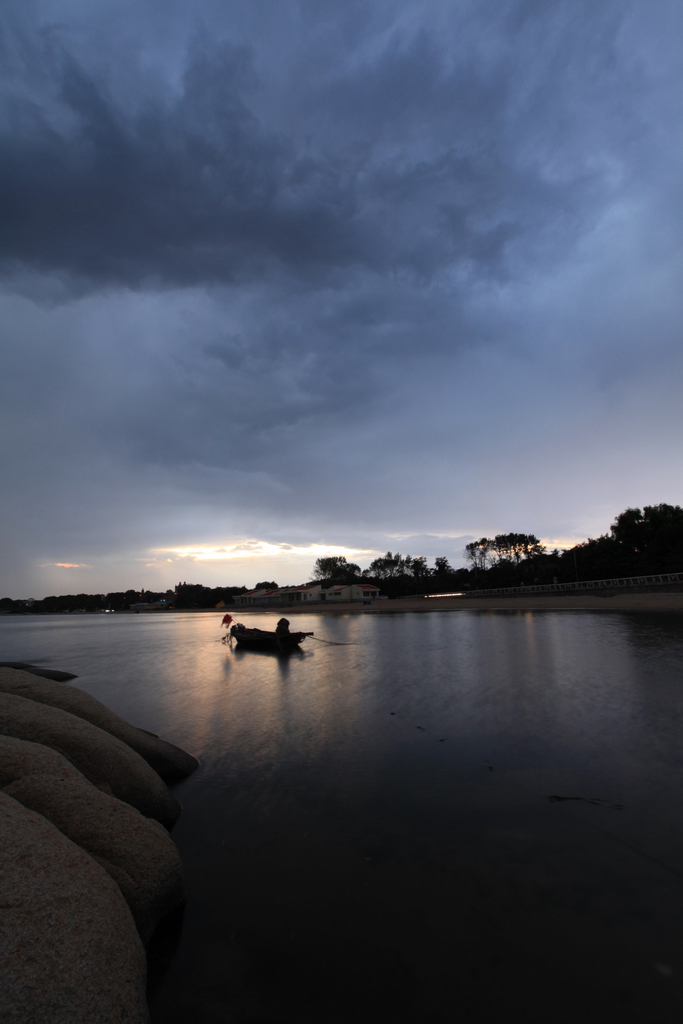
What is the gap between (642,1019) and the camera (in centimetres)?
349

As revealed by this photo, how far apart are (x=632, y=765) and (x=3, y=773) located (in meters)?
9.65

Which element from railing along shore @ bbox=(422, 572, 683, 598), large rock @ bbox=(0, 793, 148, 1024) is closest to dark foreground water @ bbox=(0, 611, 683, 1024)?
large rock @ bbox=(0, 793, 148, 1024)

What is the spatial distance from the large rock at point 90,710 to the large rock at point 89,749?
124 centimetres

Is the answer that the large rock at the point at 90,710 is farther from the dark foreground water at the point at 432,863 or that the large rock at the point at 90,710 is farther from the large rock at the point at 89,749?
the large rock at the point at 89,749

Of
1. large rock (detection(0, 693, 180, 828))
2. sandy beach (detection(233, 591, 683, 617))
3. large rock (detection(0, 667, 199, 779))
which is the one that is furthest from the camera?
sandy beach (detection(233, 591, 683, 617))

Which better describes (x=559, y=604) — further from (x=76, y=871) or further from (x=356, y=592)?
(x=76, y=871)

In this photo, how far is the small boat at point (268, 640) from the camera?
1211 inches

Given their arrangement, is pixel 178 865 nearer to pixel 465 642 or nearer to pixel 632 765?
pixel 632 765

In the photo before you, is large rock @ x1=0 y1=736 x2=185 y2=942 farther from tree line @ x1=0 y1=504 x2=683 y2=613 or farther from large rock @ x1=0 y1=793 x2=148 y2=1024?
tree line @ x1=0 y1=504 x2=683 y2=613

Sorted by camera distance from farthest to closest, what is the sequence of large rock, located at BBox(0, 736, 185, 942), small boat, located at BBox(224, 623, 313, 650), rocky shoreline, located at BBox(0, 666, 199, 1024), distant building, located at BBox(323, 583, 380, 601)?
distant building, located at BBox(323, 583, 380, 601) → small boat, located at BBox(224, 623, 313, 650) → large rock, located at BBox(0, 736, 185, 942) → rocky shoreline, located at BBox(0, 666, 199, 1024)

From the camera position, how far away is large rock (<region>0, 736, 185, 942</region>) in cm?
409

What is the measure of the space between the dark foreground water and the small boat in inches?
672

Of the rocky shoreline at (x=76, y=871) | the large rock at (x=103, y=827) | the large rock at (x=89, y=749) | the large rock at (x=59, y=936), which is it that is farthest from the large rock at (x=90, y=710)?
the large rock at (x=59, y=936)

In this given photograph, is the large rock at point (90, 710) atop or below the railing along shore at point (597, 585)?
below
